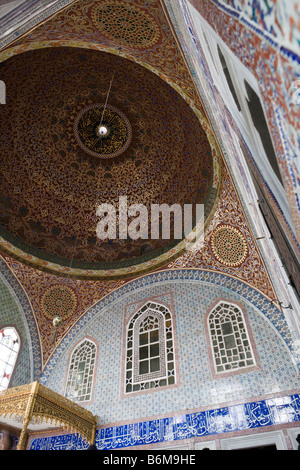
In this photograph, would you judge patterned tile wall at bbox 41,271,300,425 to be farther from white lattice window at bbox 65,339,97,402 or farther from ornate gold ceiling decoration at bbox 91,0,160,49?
ornate gold ceiling decoration at bbox 91,0,160,49

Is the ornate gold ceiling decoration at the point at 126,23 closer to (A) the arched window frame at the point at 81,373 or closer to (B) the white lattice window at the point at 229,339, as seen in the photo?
(B) the white lattice window at the point at 229,339

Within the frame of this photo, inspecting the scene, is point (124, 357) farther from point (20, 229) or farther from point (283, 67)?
point (283, 67)

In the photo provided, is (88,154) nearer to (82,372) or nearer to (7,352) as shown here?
(7,352)

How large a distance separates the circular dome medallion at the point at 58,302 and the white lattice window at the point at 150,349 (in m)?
1.37

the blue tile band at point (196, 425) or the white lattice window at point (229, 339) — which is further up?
the white lattice window at point (229, 339)

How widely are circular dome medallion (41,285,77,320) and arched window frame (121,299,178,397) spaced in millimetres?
1302

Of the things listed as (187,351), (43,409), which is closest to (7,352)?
(43,409)

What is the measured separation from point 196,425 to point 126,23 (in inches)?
218

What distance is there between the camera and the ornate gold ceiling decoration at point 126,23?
413 cm

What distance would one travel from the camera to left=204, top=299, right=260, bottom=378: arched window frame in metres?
4.75

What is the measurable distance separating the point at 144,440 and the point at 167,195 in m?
4.31

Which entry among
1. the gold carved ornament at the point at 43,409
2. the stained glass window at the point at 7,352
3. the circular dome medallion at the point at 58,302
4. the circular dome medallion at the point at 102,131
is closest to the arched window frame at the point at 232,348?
the gold carved ornament at the point at 43,409

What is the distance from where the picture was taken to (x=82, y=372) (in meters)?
5.87

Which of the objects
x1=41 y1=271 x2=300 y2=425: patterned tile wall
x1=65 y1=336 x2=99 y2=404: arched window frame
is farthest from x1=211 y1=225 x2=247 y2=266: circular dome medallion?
x1=65 y1=336 x2=99 y2=404: arched window frame
